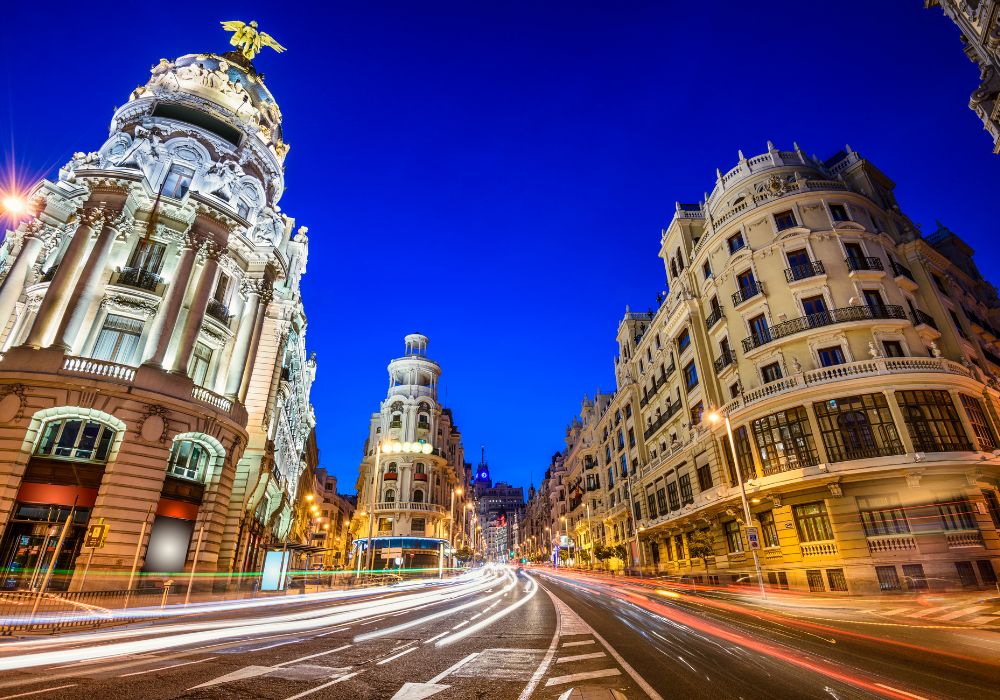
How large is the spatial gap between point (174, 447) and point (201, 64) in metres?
30.4

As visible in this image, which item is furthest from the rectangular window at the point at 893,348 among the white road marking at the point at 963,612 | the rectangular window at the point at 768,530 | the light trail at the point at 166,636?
the light trail at the point at 166,636

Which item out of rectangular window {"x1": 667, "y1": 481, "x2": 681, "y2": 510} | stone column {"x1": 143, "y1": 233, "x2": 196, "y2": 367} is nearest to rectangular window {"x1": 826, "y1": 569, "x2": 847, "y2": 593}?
rectangular window {"x1": 667, "y1": 481, "x2": 681, "y2": 510}

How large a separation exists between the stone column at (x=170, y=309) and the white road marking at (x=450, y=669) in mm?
23136

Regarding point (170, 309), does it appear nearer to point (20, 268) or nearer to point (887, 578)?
point (20, 268)

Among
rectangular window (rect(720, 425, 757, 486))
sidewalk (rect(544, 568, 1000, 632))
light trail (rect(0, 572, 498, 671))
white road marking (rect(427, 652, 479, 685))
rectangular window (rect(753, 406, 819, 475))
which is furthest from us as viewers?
rectangular window (rect(720, 425, 757, 486))

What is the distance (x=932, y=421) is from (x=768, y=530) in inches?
404

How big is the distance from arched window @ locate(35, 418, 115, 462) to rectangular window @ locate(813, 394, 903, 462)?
36831 mm

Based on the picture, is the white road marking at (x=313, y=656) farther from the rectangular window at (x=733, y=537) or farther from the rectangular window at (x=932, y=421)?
the rectangular window at (x=733, y=537)

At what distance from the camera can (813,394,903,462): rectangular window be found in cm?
2370

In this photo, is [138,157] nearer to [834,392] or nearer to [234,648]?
[234,648]

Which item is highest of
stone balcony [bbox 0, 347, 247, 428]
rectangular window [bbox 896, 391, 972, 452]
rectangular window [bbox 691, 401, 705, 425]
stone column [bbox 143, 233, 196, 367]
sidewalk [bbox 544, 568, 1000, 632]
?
stone column [bbox 143, 233, 196, 367]

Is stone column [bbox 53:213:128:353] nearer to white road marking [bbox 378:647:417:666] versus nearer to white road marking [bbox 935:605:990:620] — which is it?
white road marking [bbox 378:647:417:666]

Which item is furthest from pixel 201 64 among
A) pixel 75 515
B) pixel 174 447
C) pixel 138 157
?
pixel 75 515

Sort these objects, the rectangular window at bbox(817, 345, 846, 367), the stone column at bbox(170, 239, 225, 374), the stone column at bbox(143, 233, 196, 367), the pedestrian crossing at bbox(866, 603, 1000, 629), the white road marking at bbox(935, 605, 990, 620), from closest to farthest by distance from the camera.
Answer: the pedestrian crossing at bbox(866, 603, 1000, 629) < the white road marking at bbox(935, 605, 990, 620) < the stone column at bbox(143, 233, 196, 367) < the stone column at bbox(170, 239, 225, 374) < the rectangular window at bbox(817, 345, 846, 367)
